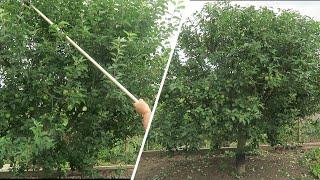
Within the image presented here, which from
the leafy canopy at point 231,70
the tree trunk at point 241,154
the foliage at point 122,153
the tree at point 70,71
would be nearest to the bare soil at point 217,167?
the tree trunk at point 241,154

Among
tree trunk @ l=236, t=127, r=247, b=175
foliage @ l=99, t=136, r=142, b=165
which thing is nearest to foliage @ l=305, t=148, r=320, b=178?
tree trunk @ l=236, t=127, r=247, b=175

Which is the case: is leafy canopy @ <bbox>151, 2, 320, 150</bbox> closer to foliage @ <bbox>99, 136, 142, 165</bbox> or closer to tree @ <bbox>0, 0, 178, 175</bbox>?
foliage @ <bbox>99, 136, 142, 165</bbox>

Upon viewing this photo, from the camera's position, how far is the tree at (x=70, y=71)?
11.7ft

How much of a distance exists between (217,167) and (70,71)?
2.88 m

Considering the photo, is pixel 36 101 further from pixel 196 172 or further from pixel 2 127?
pixel 196 172

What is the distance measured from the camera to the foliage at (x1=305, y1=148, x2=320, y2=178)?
18.2ft

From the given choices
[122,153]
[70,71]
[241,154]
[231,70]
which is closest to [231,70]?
[231,70]

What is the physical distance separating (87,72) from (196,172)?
8.01 ft

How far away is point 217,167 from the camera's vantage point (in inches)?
227

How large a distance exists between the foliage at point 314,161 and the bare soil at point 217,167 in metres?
0.07

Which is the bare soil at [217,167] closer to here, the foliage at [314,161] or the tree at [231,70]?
the foliage at [314,161]

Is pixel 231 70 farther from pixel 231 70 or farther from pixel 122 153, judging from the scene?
pixel 122 153

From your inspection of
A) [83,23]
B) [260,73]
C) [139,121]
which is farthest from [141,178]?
[83,23]

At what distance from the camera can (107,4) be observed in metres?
3.82
